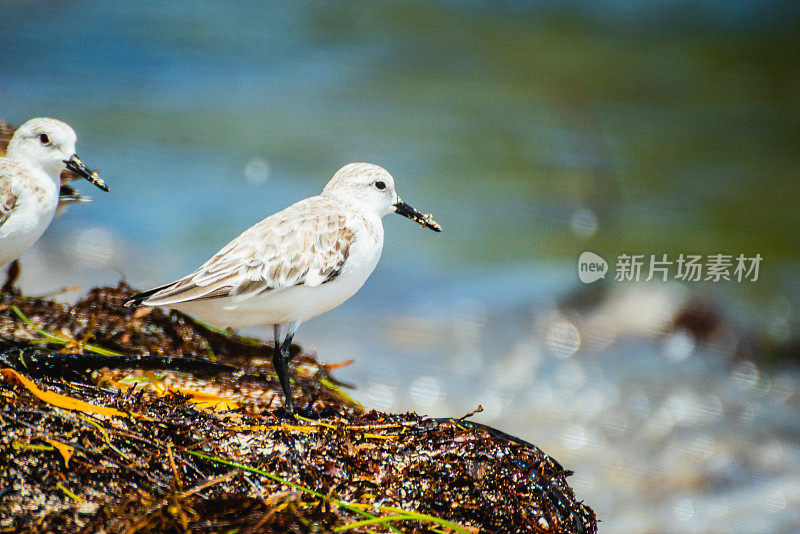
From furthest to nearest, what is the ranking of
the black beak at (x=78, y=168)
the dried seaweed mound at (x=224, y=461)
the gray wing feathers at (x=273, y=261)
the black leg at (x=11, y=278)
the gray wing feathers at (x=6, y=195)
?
the black leg at (x=11, y=278) → the black beak at (x=78, y=168) → the gray wing feathers at (x=6, y=195) → the gray wing feathers at (x=273, y=261) → the dried seaweed mound at (x=224, y=461)

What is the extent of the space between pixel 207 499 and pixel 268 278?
0.83 meters

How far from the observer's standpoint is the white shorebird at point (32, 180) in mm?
2699

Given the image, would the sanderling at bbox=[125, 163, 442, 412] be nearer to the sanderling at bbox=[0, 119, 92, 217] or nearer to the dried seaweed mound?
the dried seaweed mound

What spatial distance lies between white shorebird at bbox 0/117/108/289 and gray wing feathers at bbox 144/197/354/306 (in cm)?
86

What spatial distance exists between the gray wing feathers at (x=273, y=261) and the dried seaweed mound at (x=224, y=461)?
0.32m

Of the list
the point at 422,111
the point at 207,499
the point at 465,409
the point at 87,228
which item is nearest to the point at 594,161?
the point at 422,111

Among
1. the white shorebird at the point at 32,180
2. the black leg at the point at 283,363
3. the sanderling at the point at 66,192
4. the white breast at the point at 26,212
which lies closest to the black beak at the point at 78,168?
the white shorebird at the point at 32,180

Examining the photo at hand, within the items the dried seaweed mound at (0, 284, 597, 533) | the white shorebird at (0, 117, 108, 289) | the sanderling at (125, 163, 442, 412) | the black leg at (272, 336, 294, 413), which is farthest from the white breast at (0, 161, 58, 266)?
the black leg at (272, 336, 294, 413)

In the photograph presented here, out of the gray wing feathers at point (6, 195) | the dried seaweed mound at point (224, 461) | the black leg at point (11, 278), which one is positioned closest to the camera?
the dried seaweed mound at point (224, 461)

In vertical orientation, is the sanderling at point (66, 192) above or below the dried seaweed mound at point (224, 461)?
above

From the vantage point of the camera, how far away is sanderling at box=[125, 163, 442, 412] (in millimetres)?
2260

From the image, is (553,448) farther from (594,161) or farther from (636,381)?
(594,161)

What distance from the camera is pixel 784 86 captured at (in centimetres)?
755

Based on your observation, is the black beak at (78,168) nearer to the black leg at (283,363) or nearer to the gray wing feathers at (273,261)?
the gray wing feathers at (273,261)
